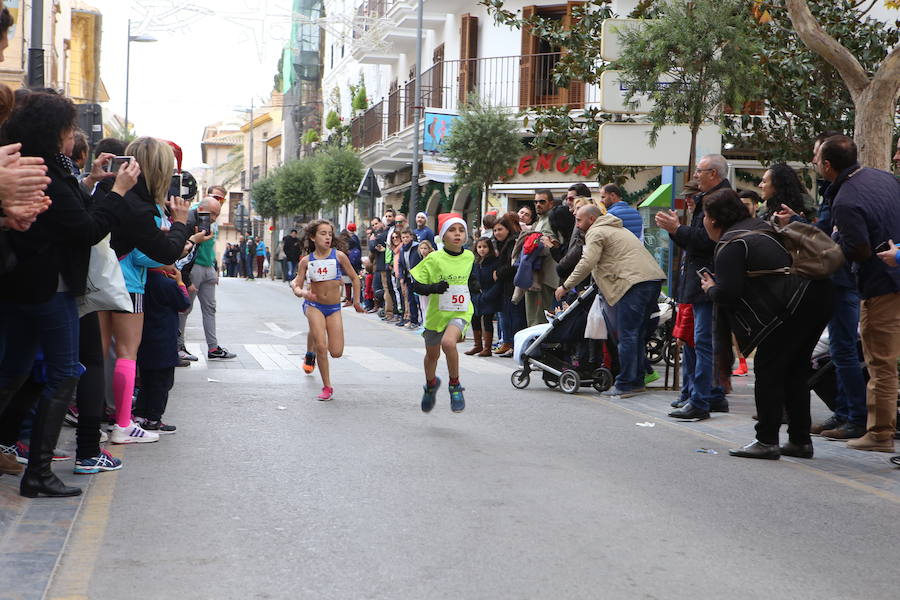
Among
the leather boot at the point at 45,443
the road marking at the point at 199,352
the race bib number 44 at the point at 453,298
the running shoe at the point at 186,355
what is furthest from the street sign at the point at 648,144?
the leather boot at the point at 45,443

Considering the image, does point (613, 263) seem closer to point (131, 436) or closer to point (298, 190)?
point (131, 436)

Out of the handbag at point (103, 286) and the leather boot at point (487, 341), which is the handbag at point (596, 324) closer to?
the leather boot at point (487, 341)

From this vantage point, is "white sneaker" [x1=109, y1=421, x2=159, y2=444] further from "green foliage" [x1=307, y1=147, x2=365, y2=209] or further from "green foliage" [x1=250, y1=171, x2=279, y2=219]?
"green foliage" [x1=250, y1=171, x2=279, y2=219]

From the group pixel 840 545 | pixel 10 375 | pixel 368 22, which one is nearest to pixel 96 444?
pixel 10 375

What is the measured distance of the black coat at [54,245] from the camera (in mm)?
5727

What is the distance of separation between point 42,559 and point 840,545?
3.73 m

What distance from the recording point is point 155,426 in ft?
27.6

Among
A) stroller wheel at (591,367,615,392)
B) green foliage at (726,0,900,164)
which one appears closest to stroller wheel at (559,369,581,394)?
stroller wheel at (591,367,615,392)

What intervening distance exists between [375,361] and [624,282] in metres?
4.14

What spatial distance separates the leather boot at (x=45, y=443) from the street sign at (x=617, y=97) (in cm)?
892

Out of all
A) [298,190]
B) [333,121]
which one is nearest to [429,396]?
[333,121]

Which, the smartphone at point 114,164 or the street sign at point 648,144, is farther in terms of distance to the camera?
the street sign at point 648,144

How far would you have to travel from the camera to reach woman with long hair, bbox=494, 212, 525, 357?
15.8 meters

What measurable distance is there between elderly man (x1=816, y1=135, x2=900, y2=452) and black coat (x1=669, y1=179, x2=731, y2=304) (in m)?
1.44
